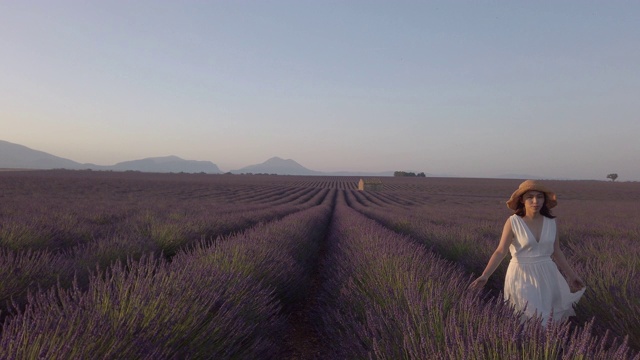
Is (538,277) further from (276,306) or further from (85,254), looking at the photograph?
(85,254)

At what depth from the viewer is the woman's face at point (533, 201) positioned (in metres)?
2.91

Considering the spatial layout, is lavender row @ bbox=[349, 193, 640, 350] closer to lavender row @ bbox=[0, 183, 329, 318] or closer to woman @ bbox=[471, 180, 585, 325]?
woman @ bbox=[471, 180, 585, 325]

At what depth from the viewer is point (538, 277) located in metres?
2.86

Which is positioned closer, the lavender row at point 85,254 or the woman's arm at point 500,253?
the woman's arm at point 500,253

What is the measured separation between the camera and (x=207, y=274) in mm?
2777

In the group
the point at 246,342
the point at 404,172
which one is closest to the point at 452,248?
the point at 246,342

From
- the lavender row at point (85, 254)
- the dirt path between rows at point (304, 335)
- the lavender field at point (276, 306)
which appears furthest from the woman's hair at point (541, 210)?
the lavender row at point (85, 254)

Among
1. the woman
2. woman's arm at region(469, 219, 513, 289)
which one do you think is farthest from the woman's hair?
woman's arm at region(469, 219, 513, 289)

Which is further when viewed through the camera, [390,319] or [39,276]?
[39,276]

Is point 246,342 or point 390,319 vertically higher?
point 390,319

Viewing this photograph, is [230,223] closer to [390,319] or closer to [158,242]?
[158,242]

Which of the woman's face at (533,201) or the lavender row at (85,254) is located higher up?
the woman's face at (533,201)

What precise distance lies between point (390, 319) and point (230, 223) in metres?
6.84

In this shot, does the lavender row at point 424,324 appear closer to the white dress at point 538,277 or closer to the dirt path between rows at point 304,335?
the white dress at point 538,277
